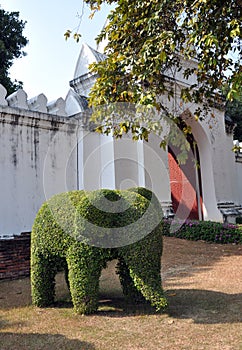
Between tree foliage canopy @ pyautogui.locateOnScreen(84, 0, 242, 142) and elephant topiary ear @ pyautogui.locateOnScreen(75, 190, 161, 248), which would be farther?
tree foliage canopy @ pyautogui.locateOnScreen(84, 0, 242, 142)

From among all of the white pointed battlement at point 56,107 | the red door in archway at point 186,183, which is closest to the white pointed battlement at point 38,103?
the white pointed battlement at point 56,107

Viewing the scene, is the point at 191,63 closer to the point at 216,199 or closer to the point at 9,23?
the point at 216,199

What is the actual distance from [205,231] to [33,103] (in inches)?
206

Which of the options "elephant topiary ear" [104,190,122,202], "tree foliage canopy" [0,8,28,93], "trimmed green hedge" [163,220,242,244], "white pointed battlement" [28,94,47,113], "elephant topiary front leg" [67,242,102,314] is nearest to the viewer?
"elephant topiary front leg" [67,242,102,314]

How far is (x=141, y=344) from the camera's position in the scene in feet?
11.0

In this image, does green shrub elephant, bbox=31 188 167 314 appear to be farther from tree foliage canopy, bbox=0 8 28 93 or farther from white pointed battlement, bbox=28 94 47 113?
tree foliage canopy, bbox=0 8 28 93

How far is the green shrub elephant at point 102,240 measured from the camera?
4.00 metres

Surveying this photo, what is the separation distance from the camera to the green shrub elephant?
400 cm

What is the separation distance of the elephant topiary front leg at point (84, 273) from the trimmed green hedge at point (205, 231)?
536 centimetres

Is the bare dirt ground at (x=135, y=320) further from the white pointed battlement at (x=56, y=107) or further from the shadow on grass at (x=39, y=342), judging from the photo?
the white pointed battlement at (x=56, y=107)

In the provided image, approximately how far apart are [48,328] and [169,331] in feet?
4.22

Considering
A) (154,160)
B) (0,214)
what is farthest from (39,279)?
(154,160)

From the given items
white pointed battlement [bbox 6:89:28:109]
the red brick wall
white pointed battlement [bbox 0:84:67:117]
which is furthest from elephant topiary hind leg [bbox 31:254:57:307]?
white pointed battlement [bbox 6:89:28:109]

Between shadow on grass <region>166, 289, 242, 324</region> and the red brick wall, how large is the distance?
2817 millimetres
